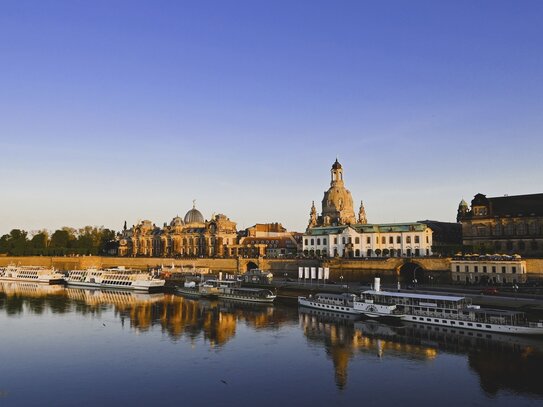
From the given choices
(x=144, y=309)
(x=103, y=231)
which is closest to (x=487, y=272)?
(x=144, y=309)

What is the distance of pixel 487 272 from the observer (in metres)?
69.4

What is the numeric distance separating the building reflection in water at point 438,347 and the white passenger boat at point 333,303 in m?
3.85

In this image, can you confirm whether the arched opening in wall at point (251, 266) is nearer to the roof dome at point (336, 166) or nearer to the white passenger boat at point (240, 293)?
the white passenger boat at point (240, 293)

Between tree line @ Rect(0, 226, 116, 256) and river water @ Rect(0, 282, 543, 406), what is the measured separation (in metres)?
99.1

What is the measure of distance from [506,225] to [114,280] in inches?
2754

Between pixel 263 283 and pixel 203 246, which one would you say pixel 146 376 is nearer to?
pixel 263 283

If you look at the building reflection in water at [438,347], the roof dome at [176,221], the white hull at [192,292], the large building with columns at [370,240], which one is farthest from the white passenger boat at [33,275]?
the building reflection in water at [438,347]

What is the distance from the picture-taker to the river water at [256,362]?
29.0m

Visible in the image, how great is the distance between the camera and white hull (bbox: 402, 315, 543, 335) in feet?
138

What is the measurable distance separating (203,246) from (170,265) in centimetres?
1524

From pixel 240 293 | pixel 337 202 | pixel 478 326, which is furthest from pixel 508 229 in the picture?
pixel 337 202

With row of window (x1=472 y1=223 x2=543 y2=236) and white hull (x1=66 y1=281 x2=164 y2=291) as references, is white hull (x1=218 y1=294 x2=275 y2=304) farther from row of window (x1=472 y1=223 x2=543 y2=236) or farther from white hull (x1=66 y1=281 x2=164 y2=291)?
row of window (x1=472 y1=223 x2=543 y2=236)

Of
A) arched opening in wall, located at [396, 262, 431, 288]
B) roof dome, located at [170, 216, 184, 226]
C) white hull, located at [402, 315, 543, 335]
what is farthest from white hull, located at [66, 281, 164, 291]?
roof dome, located at [170, 216, 184, 226]

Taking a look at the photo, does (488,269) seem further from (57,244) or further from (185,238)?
(57,244)
